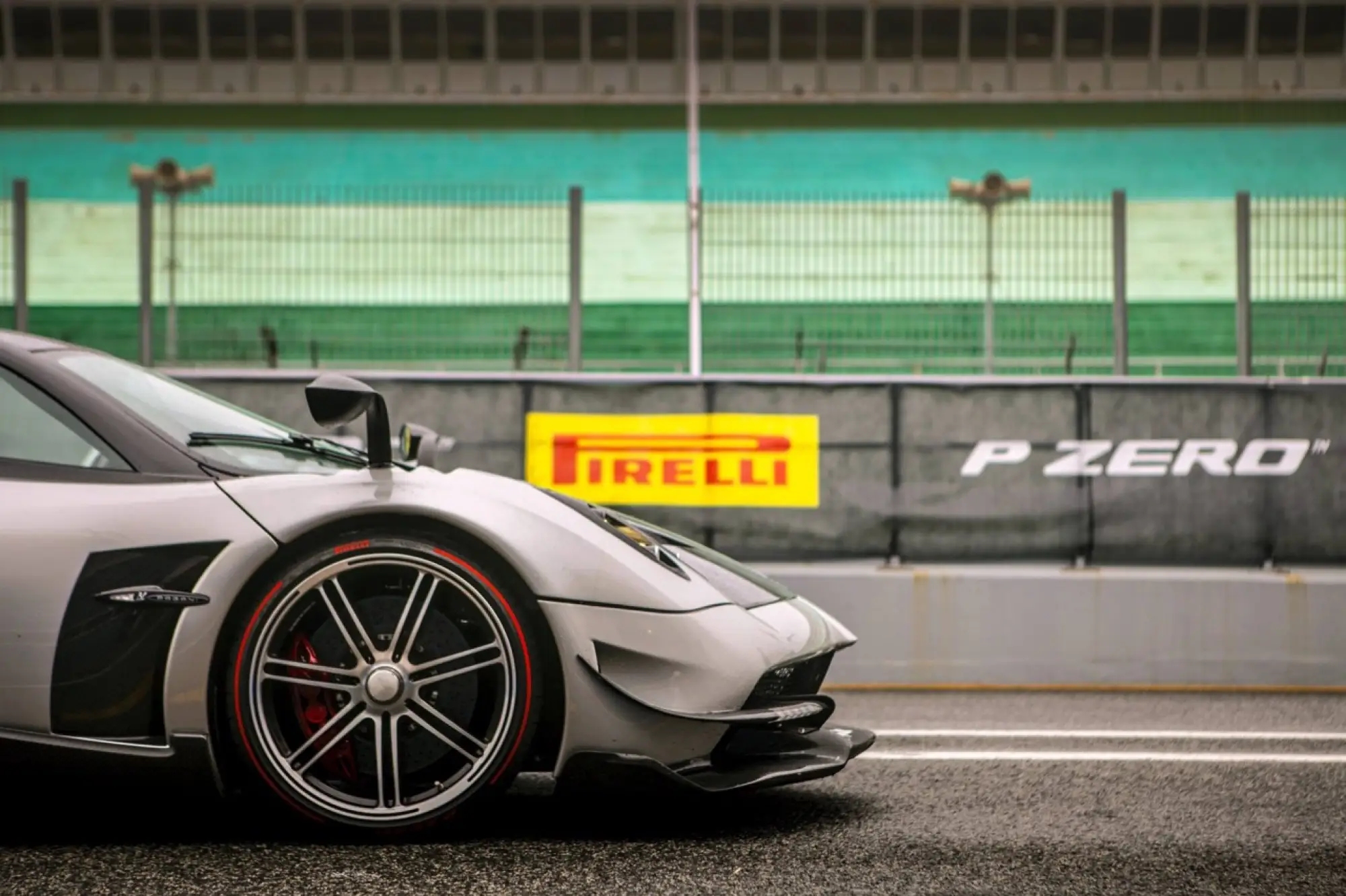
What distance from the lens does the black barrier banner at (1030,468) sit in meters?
6.73

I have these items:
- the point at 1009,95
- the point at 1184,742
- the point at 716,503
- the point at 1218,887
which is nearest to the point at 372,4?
the point at 1009,95

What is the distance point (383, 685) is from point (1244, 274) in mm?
6857

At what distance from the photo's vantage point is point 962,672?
652cm

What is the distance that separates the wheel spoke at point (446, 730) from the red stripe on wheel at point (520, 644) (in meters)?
0.06

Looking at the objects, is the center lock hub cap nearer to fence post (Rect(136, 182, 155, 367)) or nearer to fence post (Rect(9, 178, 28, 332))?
fence post (Rect(136, 182, 155, 367))

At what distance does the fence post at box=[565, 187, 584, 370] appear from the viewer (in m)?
8.60

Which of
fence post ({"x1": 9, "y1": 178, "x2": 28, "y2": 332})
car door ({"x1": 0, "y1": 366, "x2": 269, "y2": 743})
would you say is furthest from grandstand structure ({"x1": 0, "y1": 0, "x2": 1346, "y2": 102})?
car door ({"x1": 0, "y1": 366, "x2": 269, "y2": 743})

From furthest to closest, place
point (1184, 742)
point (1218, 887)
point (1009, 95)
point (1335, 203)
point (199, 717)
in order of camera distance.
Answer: point (1009, 95) → point (1335, 203) → point (1184, 742) → point (199, 717) → point (1218, 887)

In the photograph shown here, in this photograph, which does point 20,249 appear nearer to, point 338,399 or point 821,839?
point 338,399

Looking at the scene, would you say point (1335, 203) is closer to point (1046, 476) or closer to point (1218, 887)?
point (1046, 476)

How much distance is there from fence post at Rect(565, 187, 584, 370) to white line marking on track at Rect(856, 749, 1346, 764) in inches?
177

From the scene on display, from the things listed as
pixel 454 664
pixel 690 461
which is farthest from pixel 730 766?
pixel 690 461

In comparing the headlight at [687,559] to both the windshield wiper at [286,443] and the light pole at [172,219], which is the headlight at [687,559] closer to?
the windshield wiper at [286,443]

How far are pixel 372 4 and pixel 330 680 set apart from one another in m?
21.3
